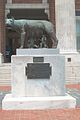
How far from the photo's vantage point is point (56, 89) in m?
13.0

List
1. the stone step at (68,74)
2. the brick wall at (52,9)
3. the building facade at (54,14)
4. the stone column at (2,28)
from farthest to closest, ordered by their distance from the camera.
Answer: the brick wall at (52,9)
the stone column at (2,28)
the building facade at (54,14)
the stone step at (68,74)

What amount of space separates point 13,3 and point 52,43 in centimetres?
2057

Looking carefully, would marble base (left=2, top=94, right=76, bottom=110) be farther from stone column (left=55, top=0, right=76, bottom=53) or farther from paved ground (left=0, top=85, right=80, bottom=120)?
stone column (left=55, top=0, right=76, bottom=53)

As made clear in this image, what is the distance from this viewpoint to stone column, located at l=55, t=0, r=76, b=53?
28.4 meters

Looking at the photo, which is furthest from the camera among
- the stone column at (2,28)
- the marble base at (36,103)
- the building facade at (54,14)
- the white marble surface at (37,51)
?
the stone column at (2,28)

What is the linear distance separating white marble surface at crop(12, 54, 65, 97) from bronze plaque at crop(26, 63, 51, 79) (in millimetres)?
97

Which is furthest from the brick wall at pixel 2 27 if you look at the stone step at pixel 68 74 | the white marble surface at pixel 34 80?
the white marble surface at pixel 34 80

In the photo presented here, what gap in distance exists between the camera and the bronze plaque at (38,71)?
12867 millimetres

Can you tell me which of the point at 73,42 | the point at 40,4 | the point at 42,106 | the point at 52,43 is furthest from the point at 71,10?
the point at 42,106

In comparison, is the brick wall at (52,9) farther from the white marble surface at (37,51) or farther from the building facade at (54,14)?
the white marble surface at (37,51)

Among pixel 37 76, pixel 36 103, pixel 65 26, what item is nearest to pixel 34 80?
pixel 37 76

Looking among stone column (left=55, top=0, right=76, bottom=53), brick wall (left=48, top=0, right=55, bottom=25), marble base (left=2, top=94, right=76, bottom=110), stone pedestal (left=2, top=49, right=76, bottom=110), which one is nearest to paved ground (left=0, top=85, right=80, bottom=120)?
marble base (left=2, top=94, right=76, bottom=110)

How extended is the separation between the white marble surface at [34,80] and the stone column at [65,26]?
15.5 m

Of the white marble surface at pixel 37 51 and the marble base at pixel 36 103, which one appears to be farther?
the white marble surface at pixel 37 51
